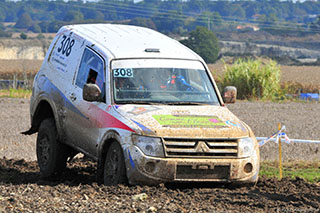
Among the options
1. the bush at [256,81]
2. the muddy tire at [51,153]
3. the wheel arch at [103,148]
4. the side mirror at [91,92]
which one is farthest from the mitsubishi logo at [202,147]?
the bush at [256,81]

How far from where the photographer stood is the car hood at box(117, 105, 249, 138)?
26.9ft

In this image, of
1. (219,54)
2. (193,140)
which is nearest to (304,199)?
(193,140)

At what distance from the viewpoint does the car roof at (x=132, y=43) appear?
9.72 meters

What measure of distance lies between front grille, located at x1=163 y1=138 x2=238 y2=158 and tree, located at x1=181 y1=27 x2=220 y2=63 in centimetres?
9511

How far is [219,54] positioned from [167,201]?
106 metres

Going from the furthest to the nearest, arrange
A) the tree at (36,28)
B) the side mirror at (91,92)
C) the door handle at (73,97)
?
the tree at (36,28), the door handle at (73,97), the side mirror at (91,92)

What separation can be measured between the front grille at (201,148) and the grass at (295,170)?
3216 millimetres

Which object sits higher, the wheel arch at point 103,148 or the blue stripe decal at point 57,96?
the blue stripe decal at point 57,96

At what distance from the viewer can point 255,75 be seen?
105 ft

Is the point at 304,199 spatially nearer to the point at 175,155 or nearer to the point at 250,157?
the point at 250,157

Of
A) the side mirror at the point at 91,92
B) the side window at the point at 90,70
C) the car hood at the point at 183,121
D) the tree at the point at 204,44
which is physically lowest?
the tree at the point at 204,44

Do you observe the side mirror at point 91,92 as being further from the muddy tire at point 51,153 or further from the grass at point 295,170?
the grass at point 295,170

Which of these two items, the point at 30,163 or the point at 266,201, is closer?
the point at 266,201

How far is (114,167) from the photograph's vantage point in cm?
851
